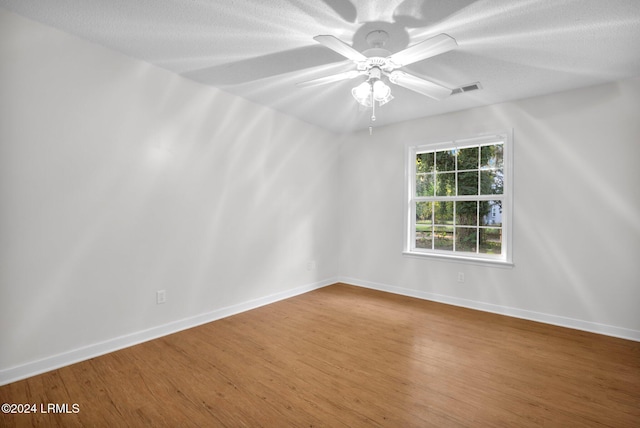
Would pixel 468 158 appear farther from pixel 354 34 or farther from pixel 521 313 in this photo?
pixel 354 34

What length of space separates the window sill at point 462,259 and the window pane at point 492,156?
1.13 metres

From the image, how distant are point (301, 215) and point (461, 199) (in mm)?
2120

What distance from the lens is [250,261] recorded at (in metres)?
3.59

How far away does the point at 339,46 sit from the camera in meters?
1.80

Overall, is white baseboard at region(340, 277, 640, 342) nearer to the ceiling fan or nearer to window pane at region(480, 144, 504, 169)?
window pane at region(480, 144, 504, 169)

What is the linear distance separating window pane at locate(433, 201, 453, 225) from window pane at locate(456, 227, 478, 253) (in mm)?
180

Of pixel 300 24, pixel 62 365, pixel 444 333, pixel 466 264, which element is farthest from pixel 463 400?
pixel 62 365

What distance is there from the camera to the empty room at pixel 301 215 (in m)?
1.91

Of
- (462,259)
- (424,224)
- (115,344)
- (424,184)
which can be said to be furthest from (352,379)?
(424,184)

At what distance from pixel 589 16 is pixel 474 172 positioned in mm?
2006

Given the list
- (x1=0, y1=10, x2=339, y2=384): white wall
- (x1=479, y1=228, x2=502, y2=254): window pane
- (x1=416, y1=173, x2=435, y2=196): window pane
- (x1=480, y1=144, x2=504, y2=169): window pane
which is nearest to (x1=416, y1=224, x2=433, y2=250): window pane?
(x1=416, y1=173, x2=435, y2=196): window pane

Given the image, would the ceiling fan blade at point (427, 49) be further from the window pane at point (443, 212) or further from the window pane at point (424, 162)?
the window pane at point (443, 212)

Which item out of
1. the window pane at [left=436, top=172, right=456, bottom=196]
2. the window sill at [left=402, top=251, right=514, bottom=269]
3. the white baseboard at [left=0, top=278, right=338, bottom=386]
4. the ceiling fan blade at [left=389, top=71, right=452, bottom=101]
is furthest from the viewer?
the window pane at [left=436, top=172, right=456, bottom=196]

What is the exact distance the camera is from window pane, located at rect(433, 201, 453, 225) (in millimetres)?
3974
